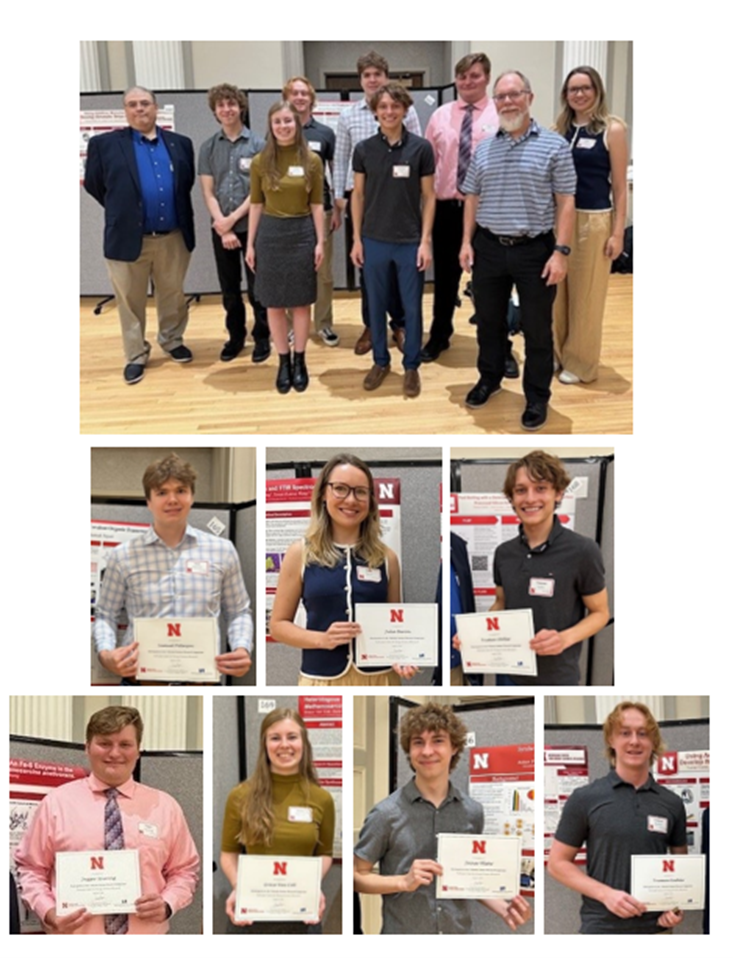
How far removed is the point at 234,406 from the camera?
4145mm

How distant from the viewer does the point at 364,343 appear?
14.8ft

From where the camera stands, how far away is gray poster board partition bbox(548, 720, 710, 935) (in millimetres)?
3637

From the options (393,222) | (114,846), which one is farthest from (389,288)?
(114,846)

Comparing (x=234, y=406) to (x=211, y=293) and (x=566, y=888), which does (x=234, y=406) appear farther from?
(x=566, y=888)

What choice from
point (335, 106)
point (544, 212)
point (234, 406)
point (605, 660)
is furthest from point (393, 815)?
point (335, 106)

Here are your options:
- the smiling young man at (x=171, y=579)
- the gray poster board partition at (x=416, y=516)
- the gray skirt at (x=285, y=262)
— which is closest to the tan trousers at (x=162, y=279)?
the gray skirt at (x=285, y=262)

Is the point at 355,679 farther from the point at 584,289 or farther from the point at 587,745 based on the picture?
the point at 584,289

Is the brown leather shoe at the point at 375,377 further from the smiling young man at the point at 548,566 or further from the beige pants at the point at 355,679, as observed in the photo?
the beige pants at the point at 355,679

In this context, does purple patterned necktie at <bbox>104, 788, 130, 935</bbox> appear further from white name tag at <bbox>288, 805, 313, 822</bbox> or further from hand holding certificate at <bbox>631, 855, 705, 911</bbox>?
hand holding certificate at <bbox>631, 855, 705, 911</bbox>

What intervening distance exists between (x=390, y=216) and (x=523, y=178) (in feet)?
1.66

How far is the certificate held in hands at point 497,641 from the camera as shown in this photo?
3.61 m

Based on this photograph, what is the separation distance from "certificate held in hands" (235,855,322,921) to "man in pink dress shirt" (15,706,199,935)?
17 centimetres

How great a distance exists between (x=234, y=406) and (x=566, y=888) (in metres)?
1.89

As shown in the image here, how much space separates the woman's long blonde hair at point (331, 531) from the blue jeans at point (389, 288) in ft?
2.68
